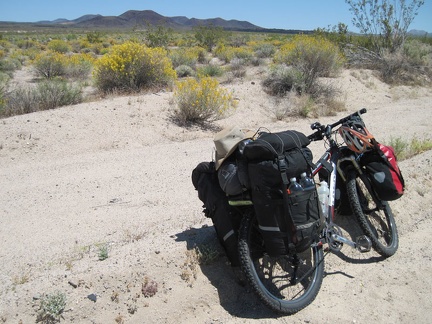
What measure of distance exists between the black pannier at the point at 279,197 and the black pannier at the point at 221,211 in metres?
0.37

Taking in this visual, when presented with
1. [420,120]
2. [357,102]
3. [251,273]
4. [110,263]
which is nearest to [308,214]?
[251,273]

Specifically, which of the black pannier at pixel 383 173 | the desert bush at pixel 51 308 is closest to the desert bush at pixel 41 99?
the desert bush at pixel 51 308

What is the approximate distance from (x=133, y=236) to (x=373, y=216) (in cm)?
277

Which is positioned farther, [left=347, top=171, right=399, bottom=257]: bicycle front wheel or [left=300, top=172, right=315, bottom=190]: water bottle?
[left=347, top=171, right=399, bottom=257]: bicycle front wheel

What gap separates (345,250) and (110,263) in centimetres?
248

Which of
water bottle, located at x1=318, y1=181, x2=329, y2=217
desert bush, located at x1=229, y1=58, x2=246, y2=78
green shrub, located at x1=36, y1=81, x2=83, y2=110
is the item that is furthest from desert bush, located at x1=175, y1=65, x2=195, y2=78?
water bottle, located at x1=318, y1=181, x2=329, y2=217

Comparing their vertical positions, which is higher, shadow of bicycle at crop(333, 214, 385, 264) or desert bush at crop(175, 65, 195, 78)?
desert bush at crop(175, 65, 195, 78)

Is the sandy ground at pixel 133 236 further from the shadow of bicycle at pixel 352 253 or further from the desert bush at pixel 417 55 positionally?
the desert bush at pixel 417 55

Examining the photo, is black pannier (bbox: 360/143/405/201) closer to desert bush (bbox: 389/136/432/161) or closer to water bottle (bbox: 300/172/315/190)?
water bottle (bbox: 300/172/315/190)

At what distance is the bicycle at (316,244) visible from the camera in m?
3.00

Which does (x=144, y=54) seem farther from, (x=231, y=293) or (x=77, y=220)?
(x=231, y=293)

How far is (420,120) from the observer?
10.3 metres

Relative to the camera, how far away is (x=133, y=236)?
407 cm

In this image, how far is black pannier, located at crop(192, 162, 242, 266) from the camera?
3.22 meters
